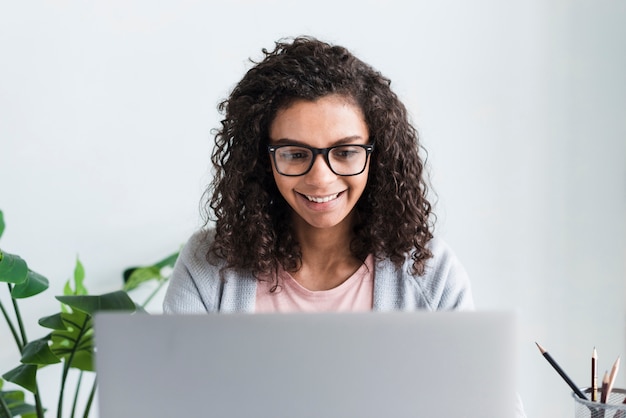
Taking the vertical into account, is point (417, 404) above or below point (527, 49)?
below

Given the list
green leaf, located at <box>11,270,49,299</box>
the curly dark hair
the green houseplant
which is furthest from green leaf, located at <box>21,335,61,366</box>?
the curly dark hair

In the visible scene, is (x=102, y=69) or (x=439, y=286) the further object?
(x=102, y=69)

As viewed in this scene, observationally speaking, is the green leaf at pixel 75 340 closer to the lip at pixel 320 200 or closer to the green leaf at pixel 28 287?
the green leaf at pixel 28 287

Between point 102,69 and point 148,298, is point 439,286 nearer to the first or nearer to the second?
point 148,298

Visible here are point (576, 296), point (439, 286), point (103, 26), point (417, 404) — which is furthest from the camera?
Answer: point (576, 296)

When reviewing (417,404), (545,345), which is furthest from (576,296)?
(417,404)

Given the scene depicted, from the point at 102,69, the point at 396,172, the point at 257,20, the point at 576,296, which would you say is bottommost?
the point at 576,296

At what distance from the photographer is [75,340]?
1.69 metres

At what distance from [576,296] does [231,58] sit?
1.17 meters

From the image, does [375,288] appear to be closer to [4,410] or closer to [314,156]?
[314,156]

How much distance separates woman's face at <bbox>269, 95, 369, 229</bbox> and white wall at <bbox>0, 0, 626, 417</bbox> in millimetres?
778

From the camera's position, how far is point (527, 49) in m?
2.20

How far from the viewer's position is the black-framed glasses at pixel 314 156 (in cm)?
137

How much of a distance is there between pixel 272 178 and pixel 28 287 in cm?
54
